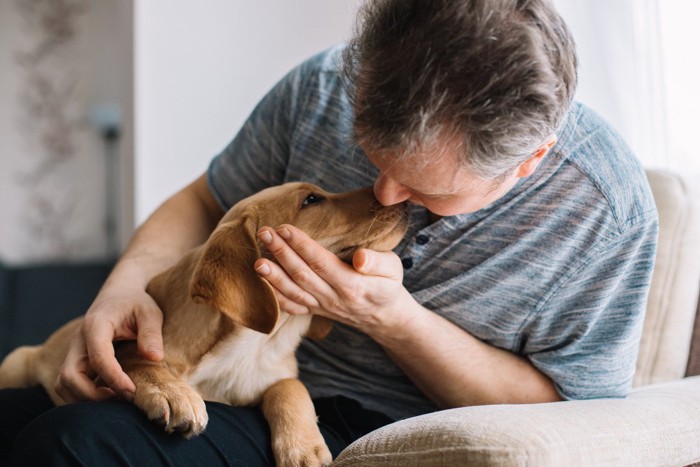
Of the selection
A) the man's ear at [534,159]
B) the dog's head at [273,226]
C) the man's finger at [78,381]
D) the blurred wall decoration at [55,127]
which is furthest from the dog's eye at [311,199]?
the blurred wall decoration at [55,127]

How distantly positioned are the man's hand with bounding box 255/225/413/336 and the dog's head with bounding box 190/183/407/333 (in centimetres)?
5

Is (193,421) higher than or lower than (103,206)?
higher

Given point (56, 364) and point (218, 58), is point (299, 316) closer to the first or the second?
point (56, 364)

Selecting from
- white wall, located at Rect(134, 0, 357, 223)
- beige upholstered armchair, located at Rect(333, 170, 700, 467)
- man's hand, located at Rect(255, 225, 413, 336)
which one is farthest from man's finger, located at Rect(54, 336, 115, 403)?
white wall, located at Rect(134, 0, 357, 223)

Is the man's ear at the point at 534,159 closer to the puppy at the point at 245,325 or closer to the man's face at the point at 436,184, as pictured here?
the man's face at the point at 436,184

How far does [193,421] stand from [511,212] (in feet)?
2.31

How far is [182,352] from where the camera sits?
1.40m

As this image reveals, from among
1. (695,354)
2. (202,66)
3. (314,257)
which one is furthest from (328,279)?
(202,66)

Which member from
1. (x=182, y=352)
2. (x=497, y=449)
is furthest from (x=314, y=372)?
(x=497, y=449)

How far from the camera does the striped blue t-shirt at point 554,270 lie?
1406 mm

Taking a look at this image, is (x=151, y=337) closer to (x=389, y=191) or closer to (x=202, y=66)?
(x=389, y=191)

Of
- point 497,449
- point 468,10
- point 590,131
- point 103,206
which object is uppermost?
point 468,10

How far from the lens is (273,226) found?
1438mm

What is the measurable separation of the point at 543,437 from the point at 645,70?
143cm
